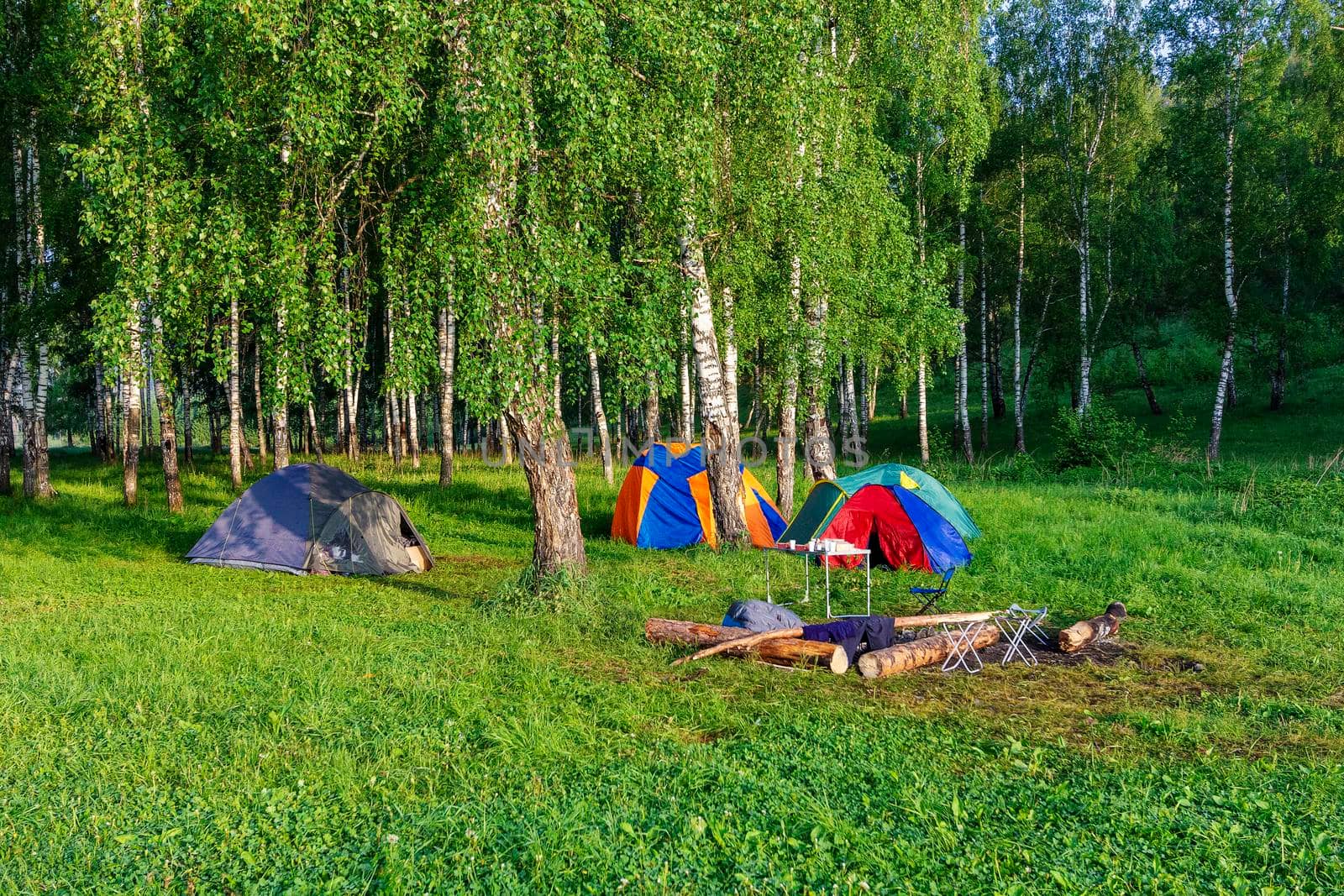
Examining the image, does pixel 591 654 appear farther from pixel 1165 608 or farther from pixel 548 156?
pixel 1165 608

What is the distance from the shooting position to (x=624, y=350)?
10609 mm

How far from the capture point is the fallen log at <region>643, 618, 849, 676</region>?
26.3ft

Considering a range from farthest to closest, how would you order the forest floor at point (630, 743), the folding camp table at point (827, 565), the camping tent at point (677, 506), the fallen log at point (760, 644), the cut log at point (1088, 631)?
1. the camping tent at point (677, 506)
2. the folding camp table at point (827, 565)
3. the cut log at point (1088, 631)
4. the fallen log at point (760, 644)
5. the forest floor at point (630, 743)

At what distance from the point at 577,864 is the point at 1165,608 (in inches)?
334

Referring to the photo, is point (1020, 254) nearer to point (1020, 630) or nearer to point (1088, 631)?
point (1088, 631)

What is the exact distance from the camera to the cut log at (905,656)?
787cm

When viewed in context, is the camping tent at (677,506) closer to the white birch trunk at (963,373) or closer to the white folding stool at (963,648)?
the white folding stool at (963,648)

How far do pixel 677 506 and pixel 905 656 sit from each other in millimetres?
7353

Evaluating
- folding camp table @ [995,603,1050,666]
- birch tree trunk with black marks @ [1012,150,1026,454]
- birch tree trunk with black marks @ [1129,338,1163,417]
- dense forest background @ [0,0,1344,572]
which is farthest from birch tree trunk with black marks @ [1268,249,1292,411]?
folding camp table @ [995,603,1050,666]

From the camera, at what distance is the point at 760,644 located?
8.36 m

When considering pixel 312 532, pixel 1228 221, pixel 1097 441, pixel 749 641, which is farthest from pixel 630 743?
pixel 1228 221

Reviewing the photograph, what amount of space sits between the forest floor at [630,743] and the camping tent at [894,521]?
708 millimetres

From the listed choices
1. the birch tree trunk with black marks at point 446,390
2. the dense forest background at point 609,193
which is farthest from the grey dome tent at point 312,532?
the birch tree trunk with black marks at point 446,390

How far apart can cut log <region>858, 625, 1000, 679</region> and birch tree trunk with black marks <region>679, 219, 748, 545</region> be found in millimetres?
5918
